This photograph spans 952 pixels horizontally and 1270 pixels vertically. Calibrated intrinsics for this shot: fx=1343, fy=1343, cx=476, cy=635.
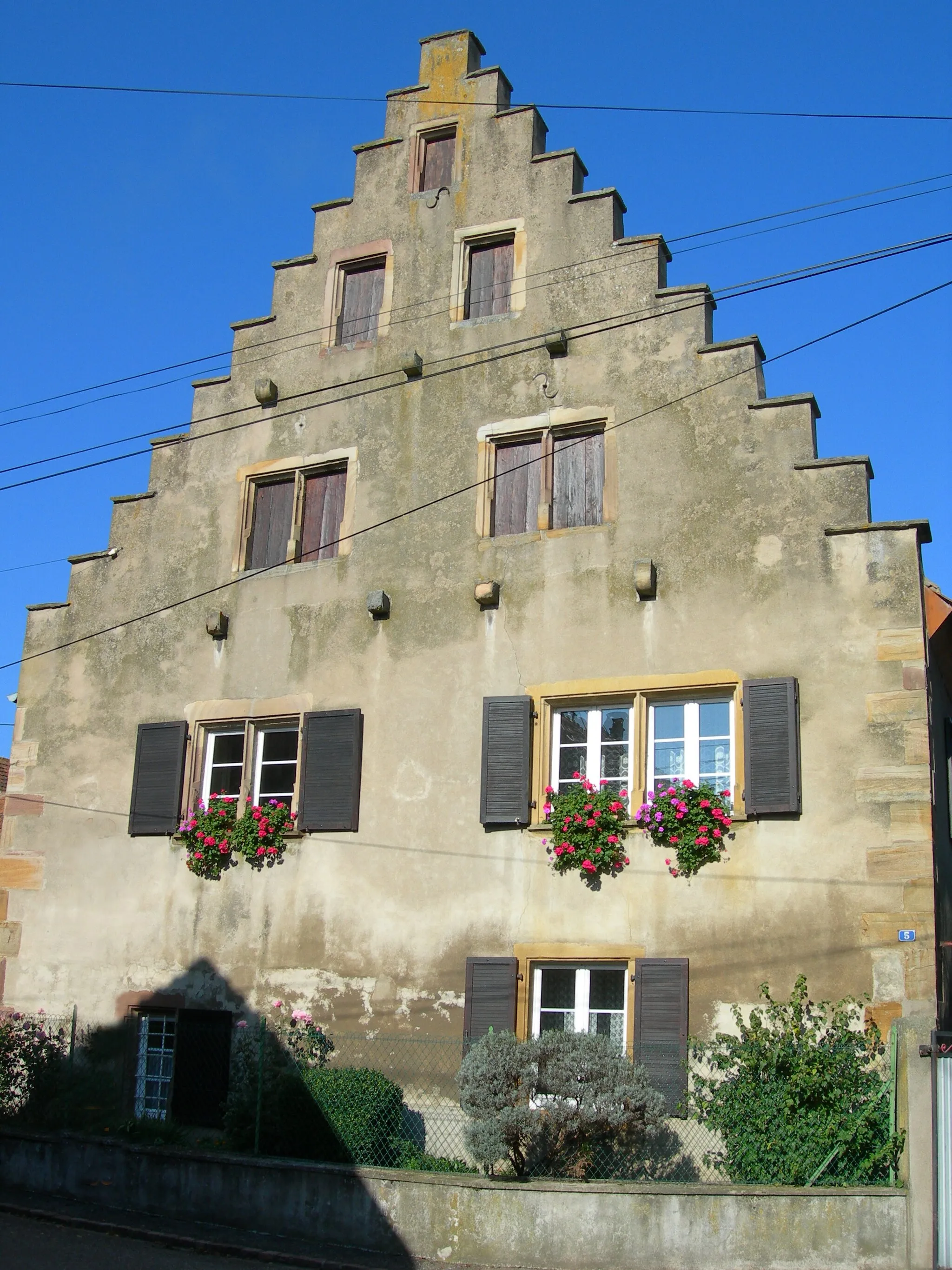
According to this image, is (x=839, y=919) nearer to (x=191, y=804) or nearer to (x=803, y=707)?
(x=803, y=707)

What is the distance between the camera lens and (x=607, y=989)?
13.2 metres

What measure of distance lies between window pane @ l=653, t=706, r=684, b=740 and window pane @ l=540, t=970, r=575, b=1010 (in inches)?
101

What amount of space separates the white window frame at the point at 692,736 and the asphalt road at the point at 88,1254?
19.1ft

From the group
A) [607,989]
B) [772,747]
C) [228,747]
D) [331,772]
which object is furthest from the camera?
[228,747]

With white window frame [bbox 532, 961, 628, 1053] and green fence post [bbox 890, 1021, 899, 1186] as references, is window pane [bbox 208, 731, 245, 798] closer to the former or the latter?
white window frame [bbox 532, 961, 628, 1053]

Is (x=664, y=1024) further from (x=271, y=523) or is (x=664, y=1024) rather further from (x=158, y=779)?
(x=271, y=523)

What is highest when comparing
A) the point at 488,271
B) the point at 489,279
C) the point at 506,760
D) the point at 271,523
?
the point at 488,271

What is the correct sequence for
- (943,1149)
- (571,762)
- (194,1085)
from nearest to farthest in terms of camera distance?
(943,1149), (571,762), (194,1085)

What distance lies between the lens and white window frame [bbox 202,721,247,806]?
1571 cm

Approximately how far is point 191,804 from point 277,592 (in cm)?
268

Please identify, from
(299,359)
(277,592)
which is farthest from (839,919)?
(299,359)

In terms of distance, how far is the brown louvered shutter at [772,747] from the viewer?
12.7m

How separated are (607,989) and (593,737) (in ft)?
8.39

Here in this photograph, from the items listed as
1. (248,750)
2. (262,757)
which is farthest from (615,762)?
(248,750)
